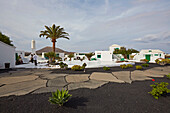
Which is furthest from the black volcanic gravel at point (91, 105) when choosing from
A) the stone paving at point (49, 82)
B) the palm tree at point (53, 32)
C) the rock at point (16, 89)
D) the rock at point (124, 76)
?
the palm tree at point (53, 32)

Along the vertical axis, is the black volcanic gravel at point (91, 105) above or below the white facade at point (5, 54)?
below

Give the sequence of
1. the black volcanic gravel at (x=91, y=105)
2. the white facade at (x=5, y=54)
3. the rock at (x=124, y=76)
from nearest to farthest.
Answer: the black volcanic gravel at (x=91, y=105) → the rock at (x=124, y=76) → the white facade at (x=5, y=54)

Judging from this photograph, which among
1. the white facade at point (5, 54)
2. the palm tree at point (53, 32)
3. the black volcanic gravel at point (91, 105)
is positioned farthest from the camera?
the palm tree at point (53, 32)

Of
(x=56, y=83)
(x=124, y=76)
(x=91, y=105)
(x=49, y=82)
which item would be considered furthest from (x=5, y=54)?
(x=124, y=76)

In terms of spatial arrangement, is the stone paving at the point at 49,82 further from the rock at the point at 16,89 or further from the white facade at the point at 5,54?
the white facade at the point at 5,54

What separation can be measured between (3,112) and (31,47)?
21.4 metres

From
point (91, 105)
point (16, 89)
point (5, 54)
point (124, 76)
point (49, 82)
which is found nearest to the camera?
point (91, 105)

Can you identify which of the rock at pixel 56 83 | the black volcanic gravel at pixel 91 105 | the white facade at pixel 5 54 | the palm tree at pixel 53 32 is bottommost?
the black volcanic gravel at pixel 91 105

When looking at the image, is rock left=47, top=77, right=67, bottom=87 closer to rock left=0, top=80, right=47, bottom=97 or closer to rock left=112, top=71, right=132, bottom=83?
rock left=0, top=80, right=47, bottom=97

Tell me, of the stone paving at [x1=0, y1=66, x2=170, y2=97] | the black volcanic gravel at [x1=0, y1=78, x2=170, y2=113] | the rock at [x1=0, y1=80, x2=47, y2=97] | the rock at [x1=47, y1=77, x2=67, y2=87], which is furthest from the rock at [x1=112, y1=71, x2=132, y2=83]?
the rock at [x1=0, y1=80, x2=47, y2=97]

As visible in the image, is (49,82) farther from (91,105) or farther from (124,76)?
(124,76)

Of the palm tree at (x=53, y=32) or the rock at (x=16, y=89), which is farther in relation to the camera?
the palm tree at (x=53, y=32)

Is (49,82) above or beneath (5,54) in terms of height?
beneath

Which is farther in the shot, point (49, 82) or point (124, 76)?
point (124, 76)
